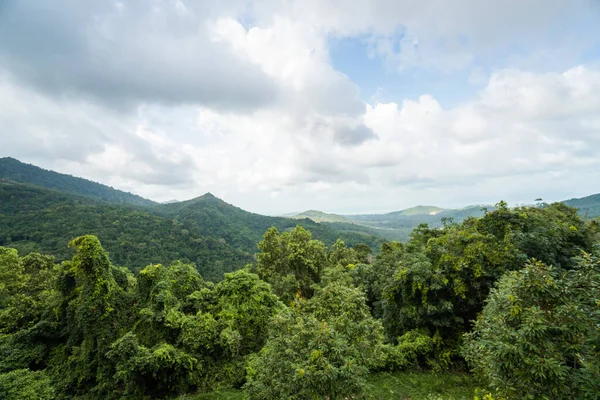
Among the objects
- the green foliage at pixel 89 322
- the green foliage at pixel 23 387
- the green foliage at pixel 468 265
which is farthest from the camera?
the green foliage at pixel 468 265

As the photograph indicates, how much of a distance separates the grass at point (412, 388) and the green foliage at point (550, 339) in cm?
835

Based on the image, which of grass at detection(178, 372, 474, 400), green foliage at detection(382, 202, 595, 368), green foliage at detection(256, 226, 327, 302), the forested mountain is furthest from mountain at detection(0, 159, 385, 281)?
green foliage at detection(382, 202, 595, 368)

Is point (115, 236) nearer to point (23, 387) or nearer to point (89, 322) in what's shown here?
point (89, 322)

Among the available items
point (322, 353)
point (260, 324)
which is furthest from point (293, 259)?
point (322, 353)

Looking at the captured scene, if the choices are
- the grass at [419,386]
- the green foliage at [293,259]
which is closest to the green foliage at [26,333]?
the green foliage at [293,259]

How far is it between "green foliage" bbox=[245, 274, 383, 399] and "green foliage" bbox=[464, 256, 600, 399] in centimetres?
340

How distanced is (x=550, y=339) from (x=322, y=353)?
199 inches

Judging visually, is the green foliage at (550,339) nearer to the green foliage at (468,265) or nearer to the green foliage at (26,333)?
the green foliage at (468,265)

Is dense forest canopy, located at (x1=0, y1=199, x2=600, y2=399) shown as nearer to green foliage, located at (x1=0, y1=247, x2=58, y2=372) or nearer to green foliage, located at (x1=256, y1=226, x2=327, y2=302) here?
green foliage, located at (x1=0, y1=247, x2=58, y2=372)

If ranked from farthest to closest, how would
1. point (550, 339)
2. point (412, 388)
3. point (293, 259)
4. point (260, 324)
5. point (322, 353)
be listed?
point (293, 259) < point (260, 324) < point (412, 388) < point (322, 353) < point (550, 339)

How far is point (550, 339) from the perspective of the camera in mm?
5770

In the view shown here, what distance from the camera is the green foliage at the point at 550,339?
535 cm

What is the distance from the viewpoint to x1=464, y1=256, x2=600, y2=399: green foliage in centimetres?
535

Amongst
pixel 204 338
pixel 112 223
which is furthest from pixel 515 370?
pixel 112 223
